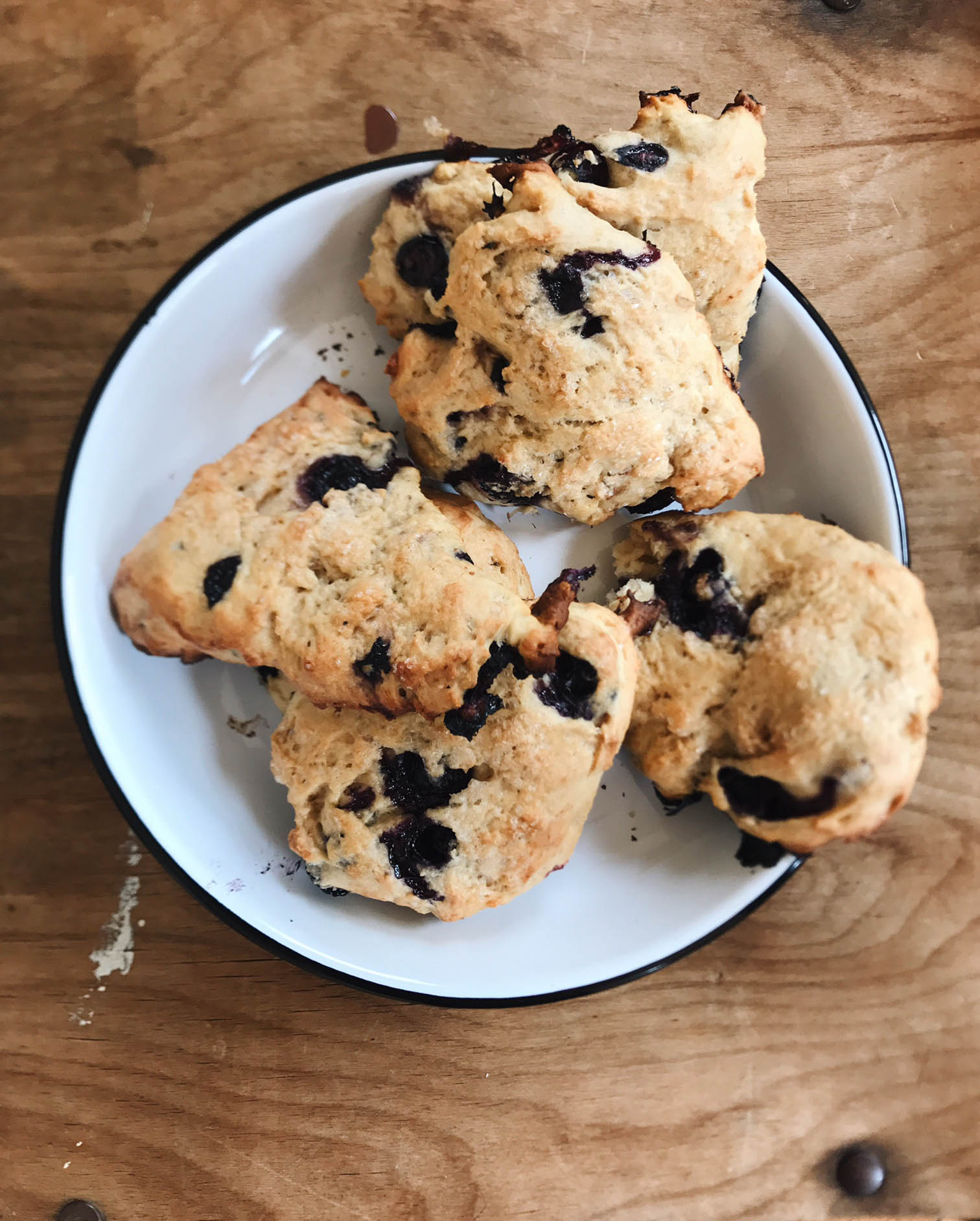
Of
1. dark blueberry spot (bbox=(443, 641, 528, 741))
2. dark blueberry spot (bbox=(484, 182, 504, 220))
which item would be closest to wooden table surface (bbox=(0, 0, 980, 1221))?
dark blueberry spot (bbox=(484, 182, 504, 220))

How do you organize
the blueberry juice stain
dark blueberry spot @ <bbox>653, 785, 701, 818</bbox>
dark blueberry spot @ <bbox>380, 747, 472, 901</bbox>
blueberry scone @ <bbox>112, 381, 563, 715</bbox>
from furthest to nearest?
the blueberry juice stain
dark blueberry spot @ <bbox>653, 785, 701, 818</bbox>
dark blueberry spot @ <bbox>380, 747, 472, 901</bbox>
blueberry scone @ <bbox>112, 381, 563, 715</bbox>

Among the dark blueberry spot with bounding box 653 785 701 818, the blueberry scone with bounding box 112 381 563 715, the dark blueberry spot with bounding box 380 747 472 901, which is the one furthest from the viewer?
the dark blueberry spot with bounding box 653 785 701 818

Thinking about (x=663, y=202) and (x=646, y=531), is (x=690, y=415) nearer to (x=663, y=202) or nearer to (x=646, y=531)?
(x=646, y=531)

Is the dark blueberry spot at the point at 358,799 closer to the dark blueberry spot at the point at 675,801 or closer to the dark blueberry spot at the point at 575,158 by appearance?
the dark blueberry spot at the point at 675,801

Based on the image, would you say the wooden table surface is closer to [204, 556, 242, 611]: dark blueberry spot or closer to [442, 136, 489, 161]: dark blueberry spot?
[442, 136, 489, 161]: dark blueberry spot

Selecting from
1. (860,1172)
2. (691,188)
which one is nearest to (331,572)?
(691,188)

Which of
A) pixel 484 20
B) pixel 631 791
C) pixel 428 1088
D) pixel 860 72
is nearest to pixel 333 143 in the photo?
pixel 484 20
